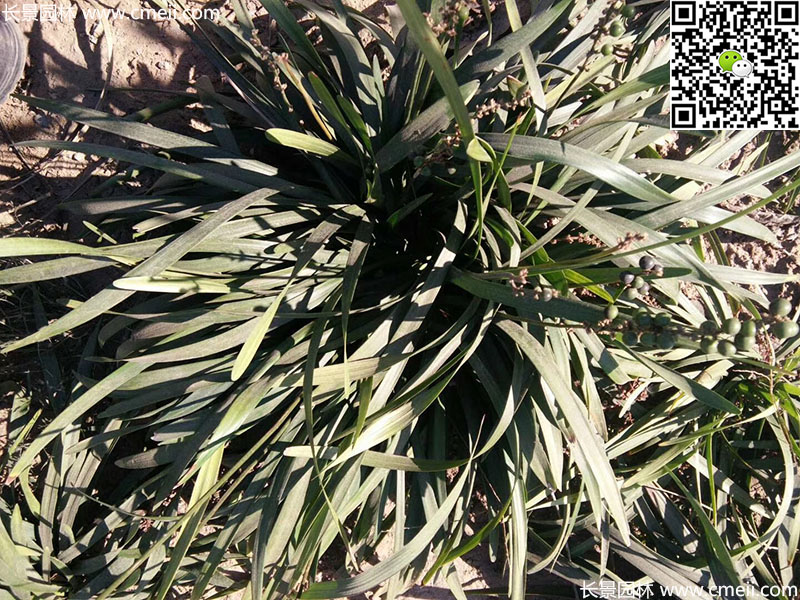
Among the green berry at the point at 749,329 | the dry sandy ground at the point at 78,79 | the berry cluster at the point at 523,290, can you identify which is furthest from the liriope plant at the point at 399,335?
the green berry at the point at 749,329

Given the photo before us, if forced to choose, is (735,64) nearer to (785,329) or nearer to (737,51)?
(737,51)

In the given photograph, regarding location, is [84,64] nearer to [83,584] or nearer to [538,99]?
[538,99]

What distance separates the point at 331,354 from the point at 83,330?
81 cm

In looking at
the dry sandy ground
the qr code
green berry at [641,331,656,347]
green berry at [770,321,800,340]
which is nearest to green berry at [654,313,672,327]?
green berry at [641,331,656,347]

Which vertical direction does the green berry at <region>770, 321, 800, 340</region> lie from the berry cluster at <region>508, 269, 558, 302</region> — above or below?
below

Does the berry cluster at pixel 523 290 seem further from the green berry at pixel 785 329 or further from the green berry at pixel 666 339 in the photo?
the green berry at pixel 785 329

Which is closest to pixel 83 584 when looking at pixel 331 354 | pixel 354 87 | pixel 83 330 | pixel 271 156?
pixel 83 330

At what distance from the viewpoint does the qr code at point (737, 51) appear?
4.34ft

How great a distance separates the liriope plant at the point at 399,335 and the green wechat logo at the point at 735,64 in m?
0.16

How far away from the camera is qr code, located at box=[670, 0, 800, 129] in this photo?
4.34 feet

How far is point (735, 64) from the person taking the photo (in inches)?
52.8

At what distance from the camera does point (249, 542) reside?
4.79 feet

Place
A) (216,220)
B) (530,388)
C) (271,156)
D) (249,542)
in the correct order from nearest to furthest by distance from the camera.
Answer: (216,220) → (530,388) → (249,542) → (271,156)

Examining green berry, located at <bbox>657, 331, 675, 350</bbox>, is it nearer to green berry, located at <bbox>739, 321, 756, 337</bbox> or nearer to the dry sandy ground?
green berry, located at <bbox>739, 321, 756, 337</bbox>
